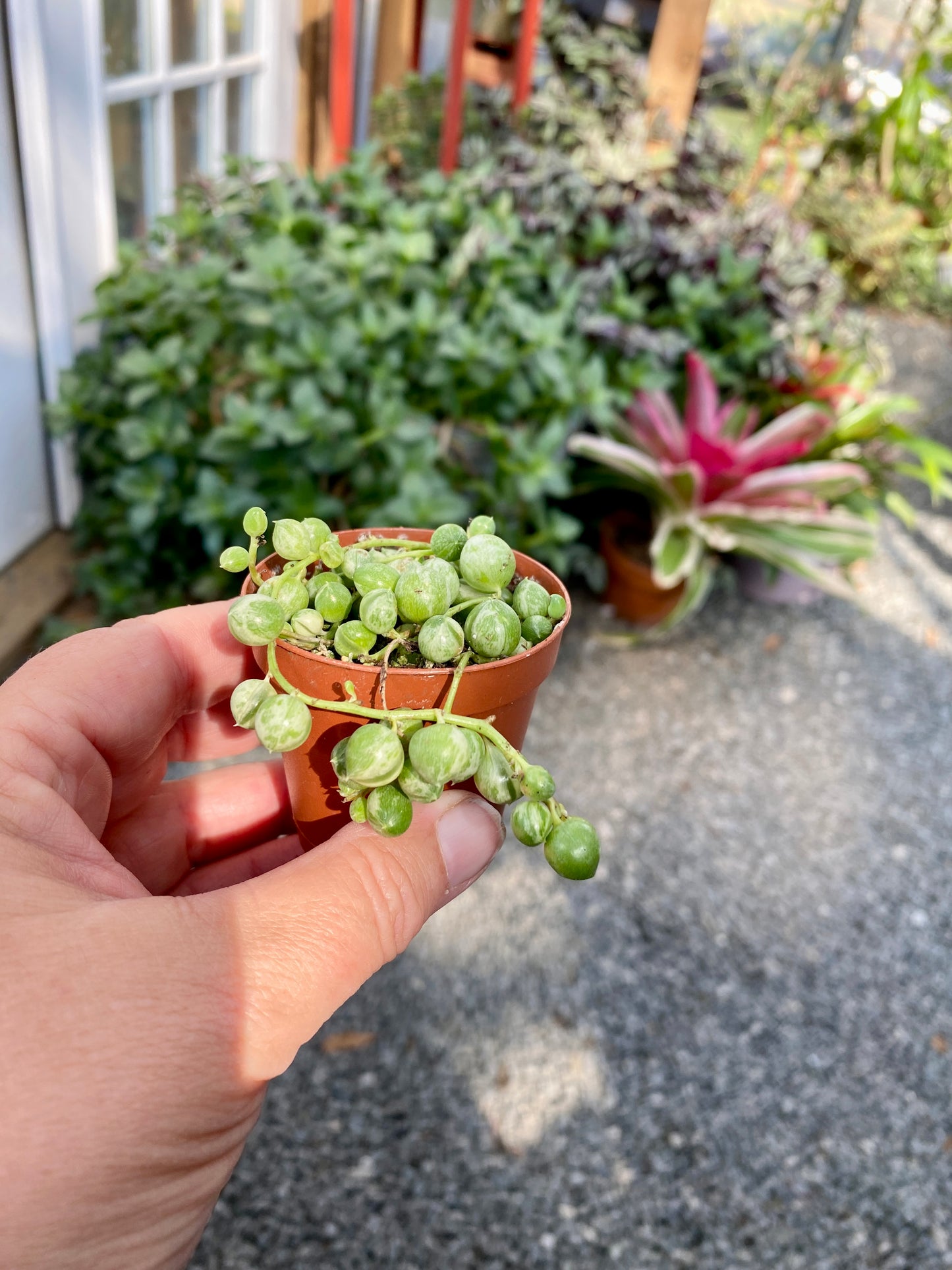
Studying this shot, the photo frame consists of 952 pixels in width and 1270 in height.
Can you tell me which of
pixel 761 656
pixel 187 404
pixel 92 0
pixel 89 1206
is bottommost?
pixel 761 656

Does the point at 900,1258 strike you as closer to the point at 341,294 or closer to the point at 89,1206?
the point at 89,1206

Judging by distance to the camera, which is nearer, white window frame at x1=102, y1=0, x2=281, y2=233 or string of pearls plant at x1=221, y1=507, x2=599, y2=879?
string of pearls plant at x1=221, y1=507, x2=599, y2=879

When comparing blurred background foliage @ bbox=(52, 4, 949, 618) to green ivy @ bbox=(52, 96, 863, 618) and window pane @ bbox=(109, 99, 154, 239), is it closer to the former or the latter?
green ivy @ bbox=(52, 96, 863, 618)

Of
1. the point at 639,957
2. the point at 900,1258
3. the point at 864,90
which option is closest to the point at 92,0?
the point at 639,957

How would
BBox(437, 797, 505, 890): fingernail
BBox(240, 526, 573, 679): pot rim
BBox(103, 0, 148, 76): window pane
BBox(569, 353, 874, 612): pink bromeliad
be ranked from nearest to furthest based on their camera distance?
BBox(240, 526, 573, 679): pot rim
BBox(437, 797, 505, 890): fingernail
BBox(103, 0, 148, 76): window pane
BBox(569, 353, 874, 612): pink bromeliad

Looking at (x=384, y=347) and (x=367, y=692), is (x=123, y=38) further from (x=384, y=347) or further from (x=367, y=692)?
(x=367, y=692)

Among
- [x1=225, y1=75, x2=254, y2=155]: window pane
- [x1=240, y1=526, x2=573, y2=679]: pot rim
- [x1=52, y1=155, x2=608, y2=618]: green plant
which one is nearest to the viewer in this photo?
[x1=240, y1=526, x2=573, y2=679]: pot rim

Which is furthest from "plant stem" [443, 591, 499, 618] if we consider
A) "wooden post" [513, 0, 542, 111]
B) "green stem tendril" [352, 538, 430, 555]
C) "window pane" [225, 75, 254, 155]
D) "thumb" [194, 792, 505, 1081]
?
"wooden post" [513, 0, 542, 111]
